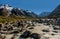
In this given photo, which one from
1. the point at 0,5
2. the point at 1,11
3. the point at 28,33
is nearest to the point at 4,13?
the point at 1,11

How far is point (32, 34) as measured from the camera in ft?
130

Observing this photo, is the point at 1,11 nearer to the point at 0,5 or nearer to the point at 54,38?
the point at 0,5

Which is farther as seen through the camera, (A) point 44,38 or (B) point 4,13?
(B) point 4,13

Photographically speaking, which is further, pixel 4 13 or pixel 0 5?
pixel 0 5

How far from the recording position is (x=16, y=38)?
3922cm

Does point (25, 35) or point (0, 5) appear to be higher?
point (0, 5)

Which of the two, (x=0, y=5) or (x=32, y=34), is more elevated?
(x=0, y=5)

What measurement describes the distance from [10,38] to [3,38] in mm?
1526

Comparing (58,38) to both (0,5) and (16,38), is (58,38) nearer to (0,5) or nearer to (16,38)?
(16,38)

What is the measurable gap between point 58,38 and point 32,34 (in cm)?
583

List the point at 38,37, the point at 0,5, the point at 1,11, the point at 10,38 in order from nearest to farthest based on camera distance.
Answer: the point at 38,37
the point at 10,38
the point at 1,11
the point at 0,5

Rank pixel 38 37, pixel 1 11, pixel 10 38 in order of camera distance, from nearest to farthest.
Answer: pixel 38 37, pixel 10 38, pixel 1 11

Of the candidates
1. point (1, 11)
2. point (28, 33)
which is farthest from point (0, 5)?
point (28, 33)

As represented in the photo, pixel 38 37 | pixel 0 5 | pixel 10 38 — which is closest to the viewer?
pixel 38 37
